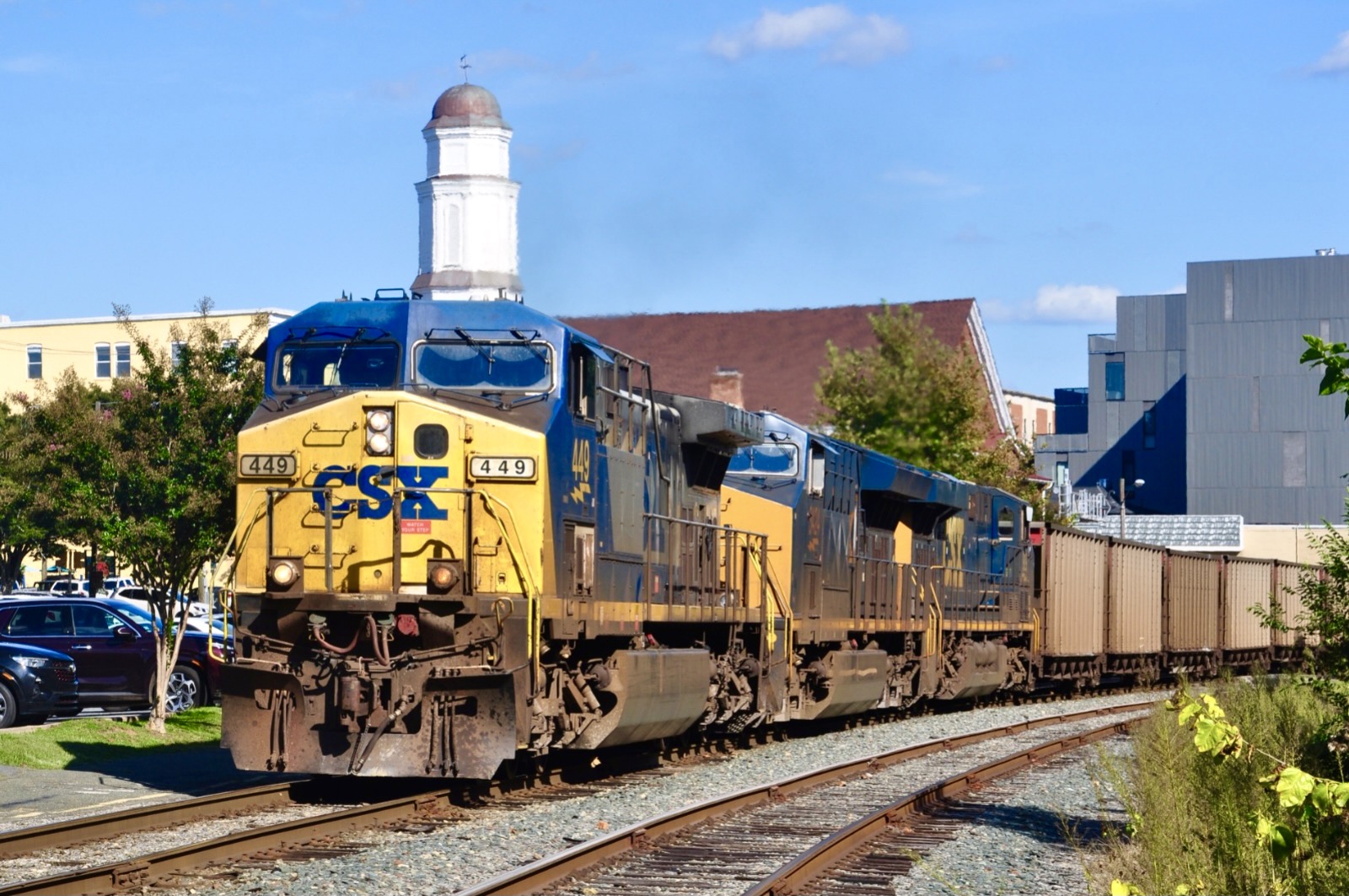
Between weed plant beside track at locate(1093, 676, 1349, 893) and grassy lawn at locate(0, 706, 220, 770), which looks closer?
weed plant beside track at locate(1093, 676, 1349, 893)

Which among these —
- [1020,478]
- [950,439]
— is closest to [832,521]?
[950,439]

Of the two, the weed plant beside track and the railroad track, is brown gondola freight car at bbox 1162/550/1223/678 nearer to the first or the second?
the weed plant beside track

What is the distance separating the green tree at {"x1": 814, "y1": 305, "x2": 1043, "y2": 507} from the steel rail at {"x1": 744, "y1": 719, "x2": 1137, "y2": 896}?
19.7 m

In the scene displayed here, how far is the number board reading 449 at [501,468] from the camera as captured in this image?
40.9ft

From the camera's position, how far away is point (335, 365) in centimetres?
1320

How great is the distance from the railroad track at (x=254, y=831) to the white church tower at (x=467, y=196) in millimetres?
62157

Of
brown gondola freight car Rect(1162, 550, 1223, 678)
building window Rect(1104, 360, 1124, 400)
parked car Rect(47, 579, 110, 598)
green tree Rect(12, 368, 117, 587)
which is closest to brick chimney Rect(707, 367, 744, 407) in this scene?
brown gondola freight car Rect(1162, 550, 1223, 678)

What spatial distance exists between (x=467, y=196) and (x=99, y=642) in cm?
5827

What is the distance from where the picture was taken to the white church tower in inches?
3002

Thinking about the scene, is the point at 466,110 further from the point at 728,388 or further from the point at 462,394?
the point at 462,394

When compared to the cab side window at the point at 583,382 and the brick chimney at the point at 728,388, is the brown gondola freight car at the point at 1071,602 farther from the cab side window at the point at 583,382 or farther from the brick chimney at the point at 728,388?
the cab side window at the point at 583,382

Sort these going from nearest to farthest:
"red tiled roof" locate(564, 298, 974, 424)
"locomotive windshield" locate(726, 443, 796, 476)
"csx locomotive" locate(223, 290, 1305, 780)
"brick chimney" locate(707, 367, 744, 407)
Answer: "csx locomotive" locate(223, 290, 1305, 780) → "locomotive windshield" locate(726, 443, 796, 476) → "brick chimney" locate(707, 367, 744, 407) → "red tiled roof" locate(564, 298, 974, 424)

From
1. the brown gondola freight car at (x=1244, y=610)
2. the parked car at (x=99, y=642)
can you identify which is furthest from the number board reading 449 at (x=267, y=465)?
the brown gondola freight car at (x=1244, y=610)

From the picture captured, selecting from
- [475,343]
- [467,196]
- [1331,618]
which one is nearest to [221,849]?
[475,343]
